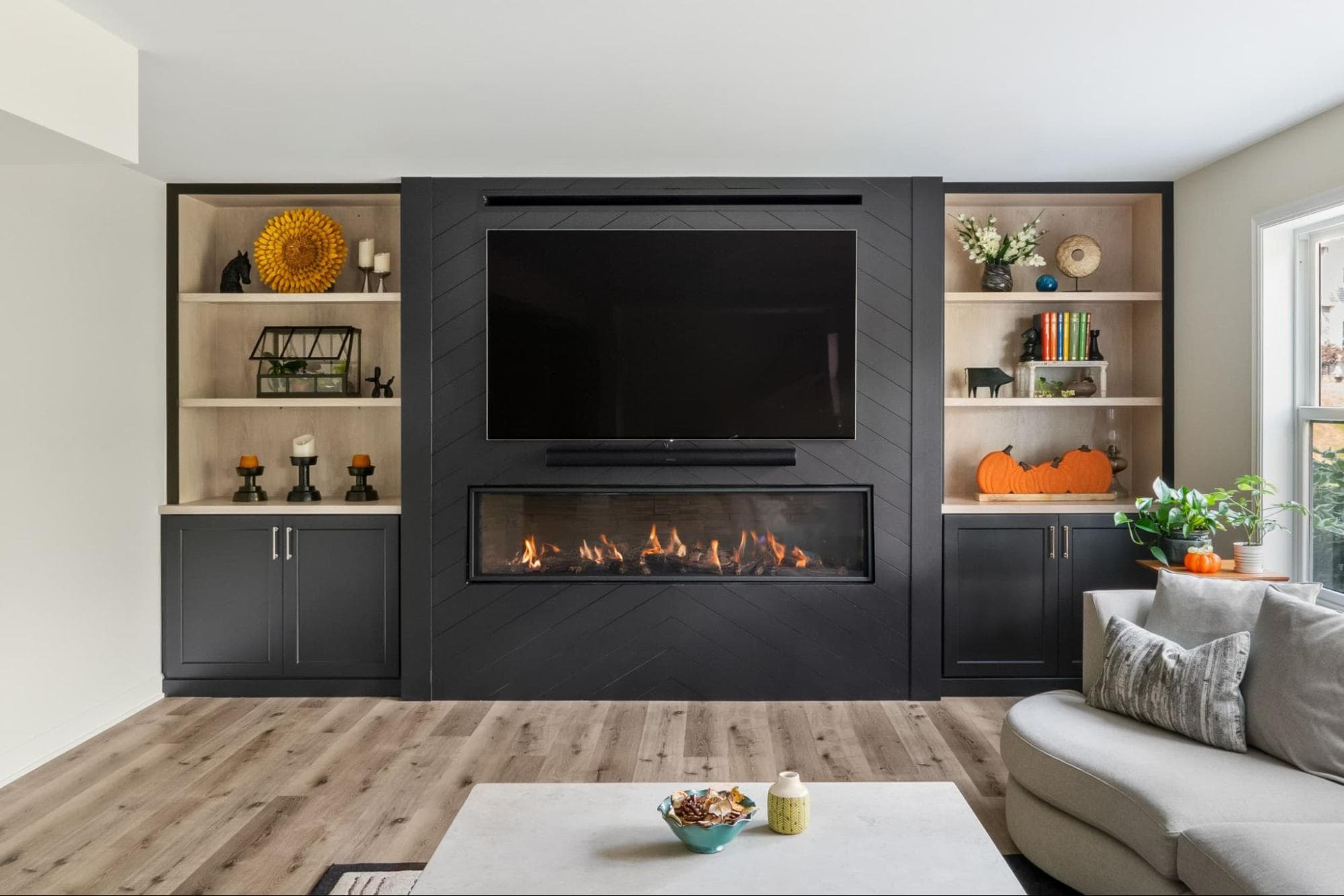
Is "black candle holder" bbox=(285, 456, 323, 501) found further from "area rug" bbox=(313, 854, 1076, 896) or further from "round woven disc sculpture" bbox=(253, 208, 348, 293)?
"area rug" bbox=(313, 854, 1076, 896)

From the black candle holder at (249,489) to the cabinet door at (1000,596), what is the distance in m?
3.31

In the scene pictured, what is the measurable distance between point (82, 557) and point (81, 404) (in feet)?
2.07

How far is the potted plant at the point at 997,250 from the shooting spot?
439 cm

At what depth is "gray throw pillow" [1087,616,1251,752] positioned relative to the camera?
2529mm

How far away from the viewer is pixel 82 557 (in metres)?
3.82

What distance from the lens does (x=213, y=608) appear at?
14.4ft

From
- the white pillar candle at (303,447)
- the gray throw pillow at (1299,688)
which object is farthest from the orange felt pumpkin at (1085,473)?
the white pillar candle at (303,447)

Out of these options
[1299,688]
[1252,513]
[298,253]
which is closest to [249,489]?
[298,253]

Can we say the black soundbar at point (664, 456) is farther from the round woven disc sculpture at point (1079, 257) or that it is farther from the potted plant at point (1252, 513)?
the potted plant at point (1252, 513)

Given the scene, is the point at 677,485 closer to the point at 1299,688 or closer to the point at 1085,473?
the point at 1085,473

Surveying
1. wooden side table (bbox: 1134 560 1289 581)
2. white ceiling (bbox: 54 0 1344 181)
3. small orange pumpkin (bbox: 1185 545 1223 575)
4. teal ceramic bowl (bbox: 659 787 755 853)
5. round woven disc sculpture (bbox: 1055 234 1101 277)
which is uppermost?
white ceiling (bbox: 54 0 1344 181)

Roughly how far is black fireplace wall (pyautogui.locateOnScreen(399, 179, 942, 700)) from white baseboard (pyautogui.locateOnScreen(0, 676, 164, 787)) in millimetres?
1174

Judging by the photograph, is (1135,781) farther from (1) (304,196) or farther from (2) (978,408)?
(1) (304,196)

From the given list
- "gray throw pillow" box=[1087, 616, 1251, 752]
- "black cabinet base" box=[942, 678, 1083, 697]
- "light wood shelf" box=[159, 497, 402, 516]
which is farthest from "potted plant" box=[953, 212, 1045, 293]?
"light wood shelf" box=[159, 497, 402, 516]
